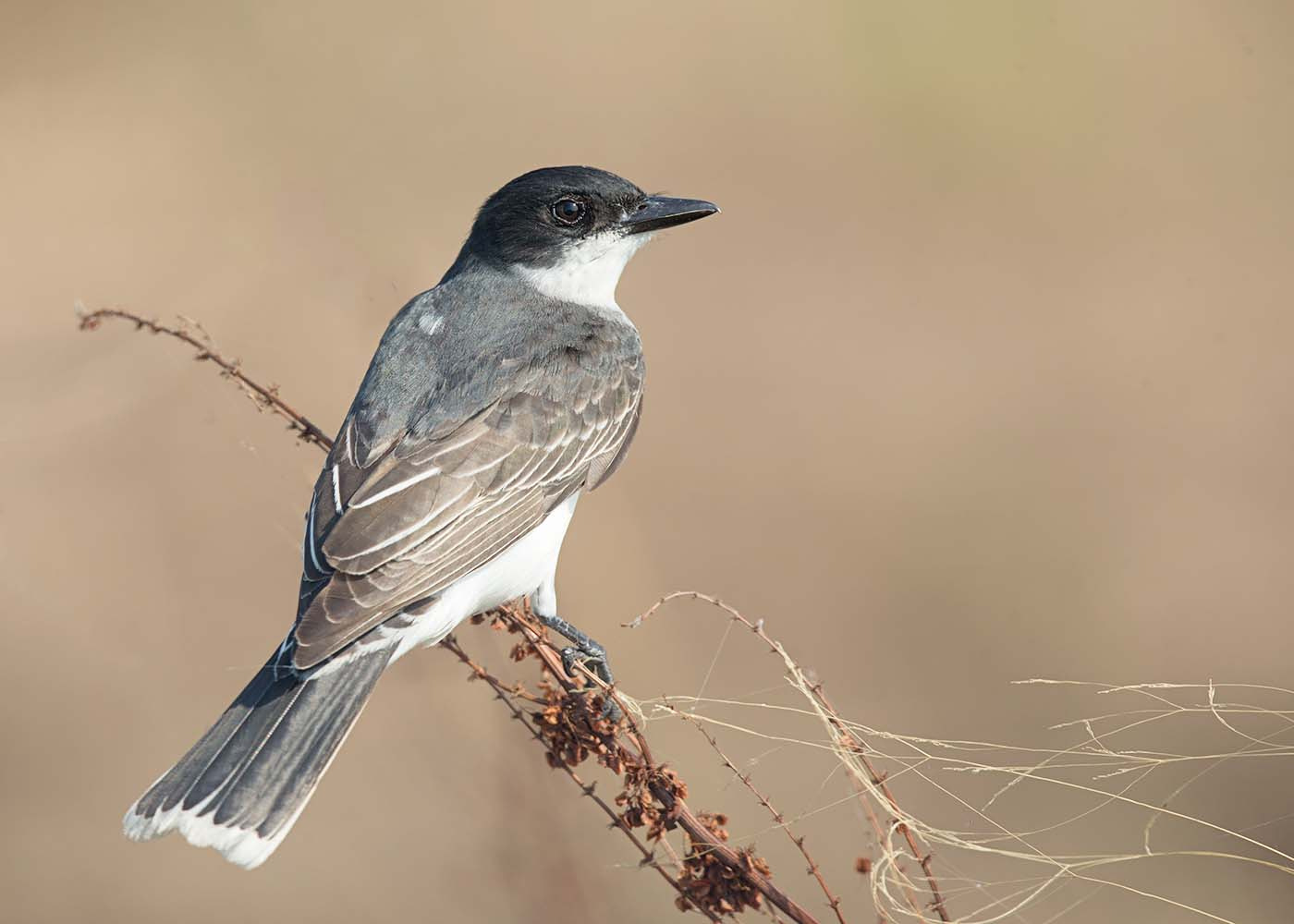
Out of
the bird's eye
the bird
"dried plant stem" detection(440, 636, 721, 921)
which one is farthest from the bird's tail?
the bird's eye

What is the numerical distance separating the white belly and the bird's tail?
206mm

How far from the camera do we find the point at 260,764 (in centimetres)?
386

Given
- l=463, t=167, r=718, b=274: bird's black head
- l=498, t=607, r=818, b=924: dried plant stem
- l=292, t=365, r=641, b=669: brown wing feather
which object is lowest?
l=498, t=607, r=818, b=924: dried plant stem

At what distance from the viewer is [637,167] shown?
9391mm

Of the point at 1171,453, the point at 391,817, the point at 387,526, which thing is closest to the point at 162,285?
the point at 391,817

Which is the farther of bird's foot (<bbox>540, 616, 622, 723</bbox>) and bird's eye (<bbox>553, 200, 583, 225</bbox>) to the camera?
bird's eye (<bbox>553, 200, 583, 225</bbox>)

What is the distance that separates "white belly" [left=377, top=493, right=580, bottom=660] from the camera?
14.3ft

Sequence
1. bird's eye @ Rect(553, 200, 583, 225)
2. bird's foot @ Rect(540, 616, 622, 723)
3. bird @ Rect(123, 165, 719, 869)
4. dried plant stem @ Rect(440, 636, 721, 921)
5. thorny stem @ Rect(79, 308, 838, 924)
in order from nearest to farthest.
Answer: thorny stem @ Rect(79, 308, 838, 924)
dried plant stem @ Rect(440, 636, 721, 921)
bird @ Rect(123, 165, 719, 869)
bird's foot @ Rect(540, 616, 622, 723)
bird's eye @ Rect(553, 200, 583, 225)

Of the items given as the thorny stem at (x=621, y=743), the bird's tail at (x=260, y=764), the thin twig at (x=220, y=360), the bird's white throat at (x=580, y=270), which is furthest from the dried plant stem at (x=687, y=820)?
the bird's white throat at (x=580, y=270)

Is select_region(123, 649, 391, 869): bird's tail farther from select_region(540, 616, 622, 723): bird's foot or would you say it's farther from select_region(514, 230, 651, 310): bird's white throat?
select_region(514, 230, 651, 310): bird's white throat

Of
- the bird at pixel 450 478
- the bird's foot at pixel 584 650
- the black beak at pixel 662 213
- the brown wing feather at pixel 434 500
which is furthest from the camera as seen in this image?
the black beak at pixel 662 213

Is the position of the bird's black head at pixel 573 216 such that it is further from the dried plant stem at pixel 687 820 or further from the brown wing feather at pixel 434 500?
the dried plant stem at pixel 687 820

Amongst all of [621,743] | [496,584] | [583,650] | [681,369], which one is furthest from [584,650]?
[681,369]

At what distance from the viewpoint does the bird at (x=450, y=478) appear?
387 cm
